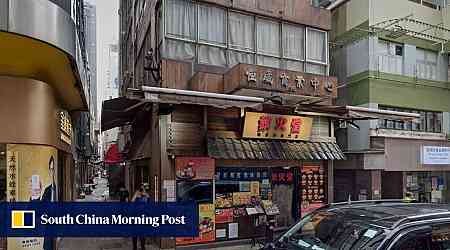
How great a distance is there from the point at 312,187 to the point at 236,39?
5.68 m

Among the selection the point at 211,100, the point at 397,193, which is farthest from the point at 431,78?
the point at 211,100

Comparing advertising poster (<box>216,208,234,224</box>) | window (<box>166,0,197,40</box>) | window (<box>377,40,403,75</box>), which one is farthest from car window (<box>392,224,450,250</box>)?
window (<box>377,40,403,75</box>)

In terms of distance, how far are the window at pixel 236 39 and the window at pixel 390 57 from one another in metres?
3.41

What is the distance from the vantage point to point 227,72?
13.0m

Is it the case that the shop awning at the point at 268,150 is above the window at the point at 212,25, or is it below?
below

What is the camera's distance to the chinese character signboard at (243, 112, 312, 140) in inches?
520

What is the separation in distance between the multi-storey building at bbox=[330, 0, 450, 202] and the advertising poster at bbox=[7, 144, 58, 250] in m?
12.9

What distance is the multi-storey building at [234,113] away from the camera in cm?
1208

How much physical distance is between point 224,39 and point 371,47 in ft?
23.4

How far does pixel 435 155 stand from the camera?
18469mm

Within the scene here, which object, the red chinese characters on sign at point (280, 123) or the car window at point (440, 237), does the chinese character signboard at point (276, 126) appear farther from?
the car window at point (440, 237)

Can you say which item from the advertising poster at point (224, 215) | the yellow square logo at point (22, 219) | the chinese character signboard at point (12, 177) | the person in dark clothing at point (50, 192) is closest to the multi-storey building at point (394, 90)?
the advertising poster at point (224, 215)

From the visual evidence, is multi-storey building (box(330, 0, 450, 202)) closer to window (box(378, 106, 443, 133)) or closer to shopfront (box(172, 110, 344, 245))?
window (box(378, 106, 443, 133))

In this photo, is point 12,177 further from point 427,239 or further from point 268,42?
point 268,42
